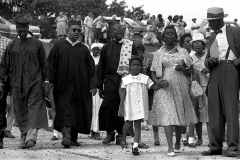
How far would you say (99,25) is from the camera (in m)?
36.3

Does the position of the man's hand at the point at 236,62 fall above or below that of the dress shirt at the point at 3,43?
below

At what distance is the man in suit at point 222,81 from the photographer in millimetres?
12656

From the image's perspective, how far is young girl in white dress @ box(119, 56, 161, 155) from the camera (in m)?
13.2

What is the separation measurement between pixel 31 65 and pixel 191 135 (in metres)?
3.02

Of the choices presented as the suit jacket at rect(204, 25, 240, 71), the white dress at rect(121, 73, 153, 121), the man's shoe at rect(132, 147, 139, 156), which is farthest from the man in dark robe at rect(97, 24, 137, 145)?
the suit jacket at rect(204, 25, 240, 71)

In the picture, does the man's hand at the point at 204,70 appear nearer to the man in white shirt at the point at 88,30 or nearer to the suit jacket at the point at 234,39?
the suit jacket at the point at 234,39

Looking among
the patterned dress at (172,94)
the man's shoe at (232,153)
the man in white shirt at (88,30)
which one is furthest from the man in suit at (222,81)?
the man in white shirt at (88,30)

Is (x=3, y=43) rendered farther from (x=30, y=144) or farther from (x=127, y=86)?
(x=127, y=86)

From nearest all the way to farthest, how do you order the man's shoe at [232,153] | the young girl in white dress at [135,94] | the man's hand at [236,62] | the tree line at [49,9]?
the man's shoe at [232,153], the man's hand at [236,62], the young girl in white dress at [135,94], the tree line at [49,9]

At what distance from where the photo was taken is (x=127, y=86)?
526 inches

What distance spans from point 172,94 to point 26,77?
263 centimetres

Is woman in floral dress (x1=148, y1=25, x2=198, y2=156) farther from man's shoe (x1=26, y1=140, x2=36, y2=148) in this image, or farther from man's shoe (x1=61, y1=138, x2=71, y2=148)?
man's shoe (x1=26, y1=140, x2=36, y2=148)

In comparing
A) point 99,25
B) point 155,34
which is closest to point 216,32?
point 155,34

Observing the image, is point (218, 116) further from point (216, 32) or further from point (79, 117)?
point (79, 117)
